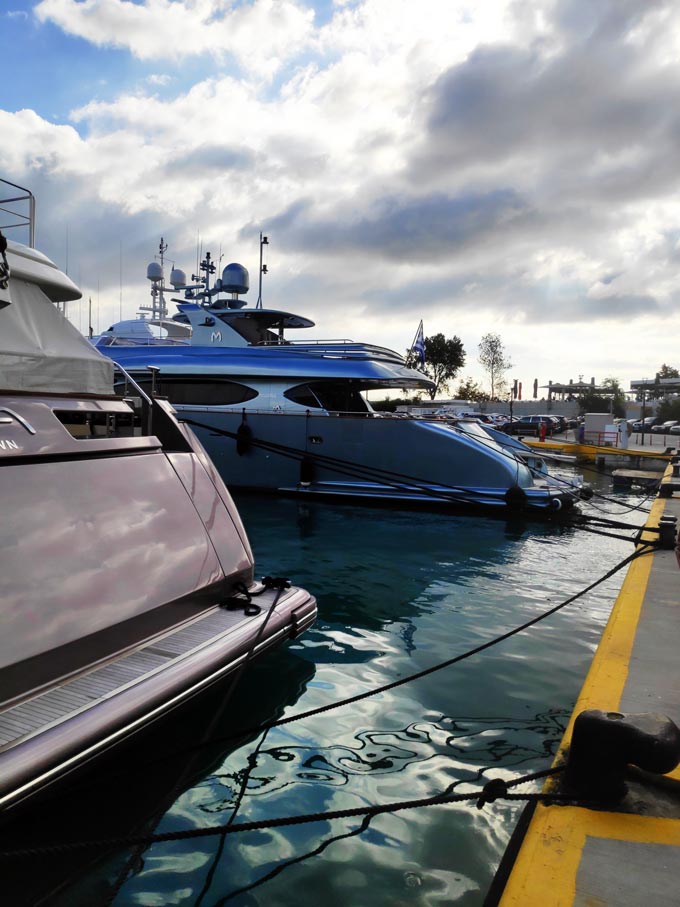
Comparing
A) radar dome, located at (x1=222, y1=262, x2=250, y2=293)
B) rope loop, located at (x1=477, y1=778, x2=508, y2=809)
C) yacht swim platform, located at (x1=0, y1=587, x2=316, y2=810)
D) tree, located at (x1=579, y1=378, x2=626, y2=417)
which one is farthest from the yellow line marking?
tree, located at (x1=579, y1=378, x2=626, y2=417)

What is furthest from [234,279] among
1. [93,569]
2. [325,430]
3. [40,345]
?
[93,569]

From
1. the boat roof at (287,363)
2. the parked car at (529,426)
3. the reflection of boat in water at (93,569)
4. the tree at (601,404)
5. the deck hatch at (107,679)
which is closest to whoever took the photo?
the deck hatch at (107,679)

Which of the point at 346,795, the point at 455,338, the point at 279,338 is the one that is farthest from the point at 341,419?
the point at 455,338

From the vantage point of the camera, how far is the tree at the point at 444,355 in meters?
52.2

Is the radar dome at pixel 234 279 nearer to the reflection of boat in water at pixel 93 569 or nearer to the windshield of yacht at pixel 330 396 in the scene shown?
the windshield of yacht at pixel 330 396

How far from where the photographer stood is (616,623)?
4.84 meters

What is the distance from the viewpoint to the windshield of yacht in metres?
14.0

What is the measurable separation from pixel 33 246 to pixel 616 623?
5.31m

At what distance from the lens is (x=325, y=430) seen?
13.3 metres

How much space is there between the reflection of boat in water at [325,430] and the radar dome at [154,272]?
900cm

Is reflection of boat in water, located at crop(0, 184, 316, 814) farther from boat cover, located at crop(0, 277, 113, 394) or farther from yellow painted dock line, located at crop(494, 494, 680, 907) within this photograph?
yellow painted dock line, located at crop(494, 494, 680, 907)

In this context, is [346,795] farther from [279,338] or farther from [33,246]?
[279,338]

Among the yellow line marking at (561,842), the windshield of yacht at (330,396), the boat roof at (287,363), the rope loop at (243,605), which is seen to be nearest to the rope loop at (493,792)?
the yellow line marking at (561,842)

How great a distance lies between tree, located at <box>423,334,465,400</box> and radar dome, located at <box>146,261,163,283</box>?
30859 mm
